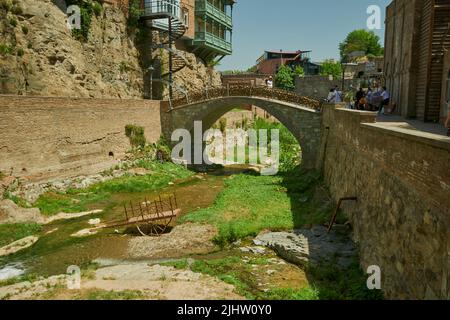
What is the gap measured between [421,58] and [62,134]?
18.0 metres

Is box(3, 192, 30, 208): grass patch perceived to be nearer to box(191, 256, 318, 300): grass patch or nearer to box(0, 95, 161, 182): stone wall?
box(0, 95, 161, 182): stone wall

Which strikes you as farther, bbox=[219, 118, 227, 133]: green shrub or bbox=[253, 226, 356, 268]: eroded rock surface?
bbox=[219, 118, 227, 133]: green shrub

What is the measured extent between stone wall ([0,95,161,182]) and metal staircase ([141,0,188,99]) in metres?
7.23

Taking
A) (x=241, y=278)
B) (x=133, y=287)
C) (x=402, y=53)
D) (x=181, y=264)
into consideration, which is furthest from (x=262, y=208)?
(x=402, y=53)

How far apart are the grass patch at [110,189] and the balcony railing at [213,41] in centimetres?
1700

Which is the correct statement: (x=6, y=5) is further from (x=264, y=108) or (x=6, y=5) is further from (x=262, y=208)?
(x=262, y=208)

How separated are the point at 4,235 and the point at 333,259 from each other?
456 inches

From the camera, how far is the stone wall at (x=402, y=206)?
6.09 m

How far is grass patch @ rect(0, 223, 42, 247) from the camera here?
13451 millimetres

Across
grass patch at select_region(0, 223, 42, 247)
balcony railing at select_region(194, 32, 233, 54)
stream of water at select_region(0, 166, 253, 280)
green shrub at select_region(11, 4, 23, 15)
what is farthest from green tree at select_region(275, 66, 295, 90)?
grass patch at select_region(0, 223, 42, 247)

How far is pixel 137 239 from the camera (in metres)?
14.0

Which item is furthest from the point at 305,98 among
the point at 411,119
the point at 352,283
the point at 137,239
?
the point at 352,283

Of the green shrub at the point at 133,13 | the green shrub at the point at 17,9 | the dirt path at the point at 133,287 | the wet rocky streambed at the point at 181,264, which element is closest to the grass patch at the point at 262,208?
the wet rocky streambed at the point at 181,264
